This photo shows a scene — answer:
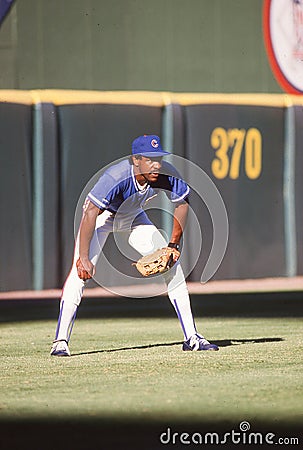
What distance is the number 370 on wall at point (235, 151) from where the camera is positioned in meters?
12.4

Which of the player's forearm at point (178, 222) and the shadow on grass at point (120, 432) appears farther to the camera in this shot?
the player's forearm at point (178, 222)

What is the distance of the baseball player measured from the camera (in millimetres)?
6969

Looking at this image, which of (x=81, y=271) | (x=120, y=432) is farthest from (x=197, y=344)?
(x=120, y=432)

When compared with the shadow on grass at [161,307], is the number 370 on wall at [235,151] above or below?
above

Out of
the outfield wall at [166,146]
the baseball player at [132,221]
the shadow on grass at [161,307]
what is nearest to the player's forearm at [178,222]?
the baseball player at [132,221]

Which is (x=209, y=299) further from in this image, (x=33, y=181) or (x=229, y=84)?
(x=229, y=84)

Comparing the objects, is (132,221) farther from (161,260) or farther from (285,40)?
(285,40)

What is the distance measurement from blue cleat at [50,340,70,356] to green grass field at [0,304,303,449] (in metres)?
0.07

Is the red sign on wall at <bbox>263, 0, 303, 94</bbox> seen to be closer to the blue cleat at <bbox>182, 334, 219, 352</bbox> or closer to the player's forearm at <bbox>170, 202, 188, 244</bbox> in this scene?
the player's forearm at <bbox>170, 202, 188, 244</bbox>

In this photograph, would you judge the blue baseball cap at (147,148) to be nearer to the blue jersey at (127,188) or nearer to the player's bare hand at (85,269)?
the blue jersey at (127,188)

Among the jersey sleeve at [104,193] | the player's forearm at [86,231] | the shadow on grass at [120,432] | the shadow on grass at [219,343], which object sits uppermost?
the jersey sleeve at [104,193]

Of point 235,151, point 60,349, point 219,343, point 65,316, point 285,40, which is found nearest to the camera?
point 65,316

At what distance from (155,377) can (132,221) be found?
1.45 meters

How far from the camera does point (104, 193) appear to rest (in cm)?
693
